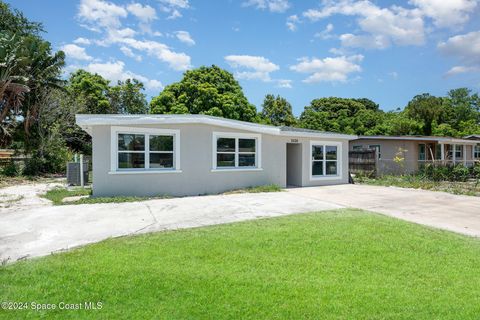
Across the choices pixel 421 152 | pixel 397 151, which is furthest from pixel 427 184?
pixel 421 152

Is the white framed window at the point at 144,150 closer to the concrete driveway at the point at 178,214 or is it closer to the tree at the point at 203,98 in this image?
the concrete driveway at the point at 178,214

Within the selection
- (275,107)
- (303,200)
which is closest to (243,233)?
(303,200)

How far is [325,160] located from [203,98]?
16345mm

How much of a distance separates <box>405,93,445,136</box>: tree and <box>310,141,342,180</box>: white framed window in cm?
2585

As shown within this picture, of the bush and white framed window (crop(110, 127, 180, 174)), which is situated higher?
white framed window (crop(110, 127, 180, 174))

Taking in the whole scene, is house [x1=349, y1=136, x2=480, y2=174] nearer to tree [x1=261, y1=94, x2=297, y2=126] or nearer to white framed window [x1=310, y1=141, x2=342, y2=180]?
white framed window [x1=310, y1=141, x2=342, y2=180]

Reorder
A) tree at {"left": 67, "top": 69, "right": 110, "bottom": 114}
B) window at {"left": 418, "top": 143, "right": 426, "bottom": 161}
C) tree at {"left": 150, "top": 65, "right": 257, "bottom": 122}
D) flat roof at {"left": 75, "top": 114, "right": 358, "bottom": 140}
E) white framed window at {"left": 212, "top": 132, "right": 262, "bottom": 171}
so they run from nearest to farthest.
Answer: flat roof at {"left": 75, "top": 114, "right": 358, "bottom": 140}, white framed window at {"left": 212, "top": 132, "right": 262, "bottom": 171}, window at {"left": 418, "top": 143, "right": 426, "bottom": 161}, tree at {"left": 67, "top": 69, "right": 110, "bottom": 114}, tree at {"left": 150, "top": 65, "right": 257, "bottom": 122}

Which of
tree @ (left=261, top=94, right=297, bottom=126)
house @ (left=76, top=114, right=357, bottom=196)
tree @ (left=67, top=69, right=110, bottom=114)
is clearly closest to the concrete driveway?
house @ (left=76, top=114, right=357, bottom=196)

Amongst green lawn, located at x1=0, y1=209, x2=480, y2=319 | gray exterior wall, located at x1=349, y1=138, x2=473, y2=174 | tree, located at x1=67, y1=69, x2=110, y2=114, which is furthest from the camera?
tree, located at x1=67, y1=69, x2=110, y2=114

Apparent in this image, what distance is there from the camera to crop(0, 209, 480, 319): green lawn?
3.21 m

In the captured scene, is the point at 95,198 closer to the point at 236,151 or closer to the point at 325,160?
the point at 236,151

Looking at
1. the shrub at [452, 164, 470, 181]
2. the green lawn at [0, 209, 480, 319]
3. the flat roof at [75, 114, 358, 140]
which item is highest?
the flat roof at [75, 114, 358, 140]

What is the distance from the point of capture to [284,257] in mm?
4680

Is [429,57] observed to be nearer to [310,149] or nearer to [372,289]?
[310,149]
